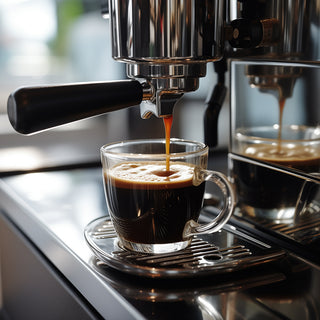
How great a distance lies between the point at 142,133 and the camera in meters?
1.10

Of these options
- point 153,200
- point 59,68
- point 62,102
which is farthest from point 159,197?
point 59,68

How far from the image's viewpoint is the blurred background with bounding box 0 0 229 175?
1020mm

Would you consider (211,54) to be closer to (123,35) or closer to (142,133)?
(123,35)

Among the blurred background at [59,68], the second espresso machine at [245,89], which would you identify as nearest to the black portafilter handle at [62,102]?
the second espresso machine at [245,89]

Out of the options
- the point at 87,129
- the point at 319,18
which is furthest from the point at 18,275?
the point at 319,18

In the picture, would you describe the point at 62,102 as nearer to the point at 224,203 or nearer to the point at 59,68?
the point at 224,203

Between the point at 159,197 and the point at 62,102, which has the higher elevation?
the point at 62,102

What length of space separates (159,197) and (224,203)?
0.07 metres

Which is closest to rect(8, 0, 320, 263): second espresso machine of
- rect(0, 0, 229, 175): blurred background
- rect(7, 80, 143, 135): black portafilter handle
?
rect(7, 80, 143, 135): black portafilter handle

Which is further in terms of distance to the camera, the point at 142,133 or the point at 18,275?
the point at 142,133

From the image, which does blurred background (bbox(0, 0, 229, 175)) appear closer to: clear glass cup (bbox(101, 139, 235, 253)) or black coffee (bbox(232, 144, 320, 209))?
black coffee (bbox(232, 144, 320, 209))

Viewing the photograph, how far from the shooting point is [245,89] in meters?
0.64

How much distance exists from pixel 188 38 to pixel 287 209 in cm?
23

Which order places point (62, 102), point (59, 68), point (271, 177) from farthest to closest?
1. point (59, 68)
2. point (271, 177)
3. point (62, 102)
